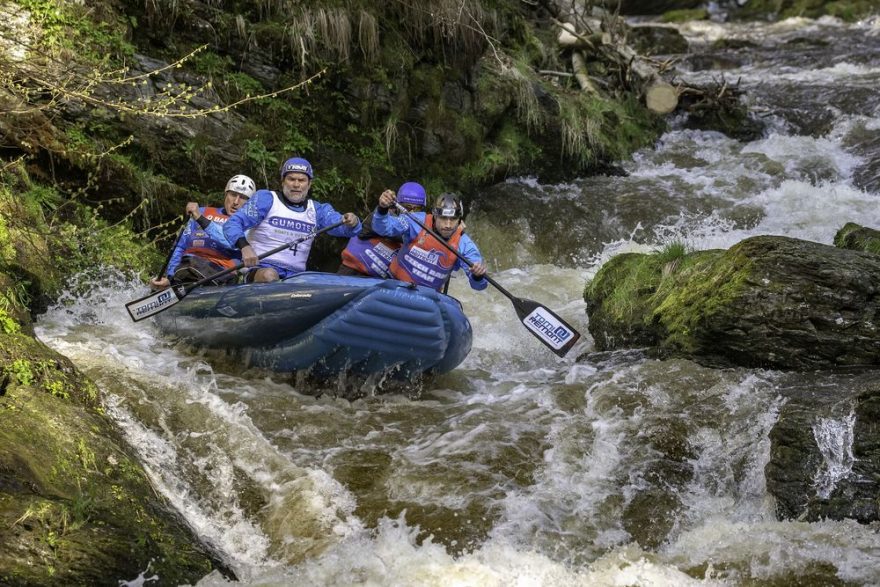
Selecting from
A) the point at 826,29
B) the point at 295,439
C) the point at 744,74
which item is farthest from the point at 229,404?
the point at 826,29

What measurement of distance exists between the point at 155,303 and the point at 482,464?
9.26ft

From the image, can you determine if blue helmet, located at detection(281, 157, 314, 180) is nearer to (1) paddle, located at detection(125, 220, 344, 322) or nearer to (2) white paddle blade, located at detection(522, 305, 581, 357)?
(1) paddle, located at detection(125, 220, 344, 322)

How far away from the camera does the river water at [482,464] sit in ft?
11.7

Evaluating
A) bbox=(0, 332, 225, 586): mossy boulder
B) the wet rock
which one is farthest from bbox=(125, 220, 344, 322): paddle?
the wet rock

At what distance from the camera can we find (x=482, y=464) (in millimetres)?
4449

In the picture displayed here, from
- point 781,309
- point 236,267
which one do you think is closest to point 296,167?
point 236,267

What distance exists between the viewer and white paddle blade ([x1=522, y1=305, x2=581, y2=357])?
5.84m

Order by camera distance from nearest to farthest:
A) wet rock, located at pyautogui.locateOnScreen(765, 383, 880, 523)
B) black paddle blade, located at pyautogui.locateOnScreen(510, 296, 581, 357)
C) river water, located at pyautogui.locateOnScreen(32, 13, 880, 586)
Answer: river water, located at pyautogui.locateOnScreen(32, 13, 880, 586)
wet rock, located at pyautogui.locateOnScreen(765, 383, 880, 523)
black paddle blade, located at pyautogui.locateOnScreen(510, 296, 581, 357)

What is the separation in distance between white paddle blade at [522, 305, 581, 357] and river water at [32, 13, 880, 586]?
0.19 meters

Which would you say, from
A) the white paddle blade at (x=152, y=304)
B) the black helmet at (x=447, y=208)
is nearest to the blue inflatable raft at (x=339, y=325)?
the white paddle blade at (x=152, y=304)

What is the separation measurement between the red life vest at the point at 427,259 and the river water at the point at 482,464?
0.73 meters

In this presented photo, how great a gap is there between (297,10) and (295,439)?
15.4ft

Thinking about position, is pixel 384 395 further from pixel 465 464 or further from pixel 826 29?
pixel 826 29

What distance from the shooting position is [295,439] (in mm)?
→ 4727
